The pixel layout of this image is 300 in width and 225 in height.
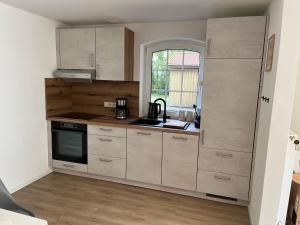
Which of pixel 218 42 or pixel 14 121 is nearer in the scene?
pixel 218 42

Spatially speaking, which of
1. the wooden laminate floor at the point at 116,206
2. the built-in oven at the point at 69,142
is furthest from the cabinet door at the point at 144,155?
the built-in oven at the point at 69,142

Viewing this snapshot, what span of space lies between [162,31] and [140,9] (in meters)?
0.69

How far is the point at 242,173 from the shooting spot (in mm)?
2738

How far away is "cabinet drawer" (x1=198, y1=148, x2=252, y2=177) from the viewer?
272cm

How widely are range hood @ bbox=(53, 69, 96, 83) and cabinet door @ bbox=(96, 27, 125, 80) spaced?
13 cm

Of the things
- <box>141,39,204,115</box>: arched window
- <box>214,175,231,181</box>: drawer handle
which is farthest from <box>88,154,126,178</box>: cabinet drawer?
<box>214,175,231,181</box>: drawer handle

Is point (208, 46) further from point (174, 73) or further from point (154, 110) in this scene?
point (154, 110)

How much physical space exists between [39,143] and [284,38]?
10.5 feet

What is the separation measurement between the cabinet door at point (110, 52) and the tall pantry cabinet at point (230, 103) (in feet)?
3.90

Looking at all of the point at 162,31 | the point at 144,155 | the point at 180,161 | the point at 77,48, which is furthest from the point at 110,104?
the point at 180,161

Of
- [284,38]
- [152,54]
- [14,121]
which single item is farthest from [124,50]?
[284,38]

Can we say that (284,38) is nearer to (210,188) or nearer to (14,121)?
(210,188)

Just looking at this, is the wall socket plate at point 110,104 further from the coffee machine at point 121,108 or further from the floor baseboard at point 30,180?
the floor baseboard at point 30,180

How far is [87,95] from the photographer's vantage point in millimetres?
3893
